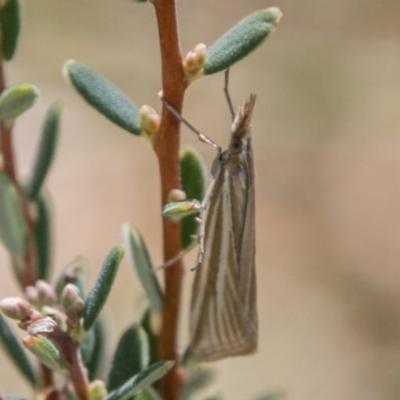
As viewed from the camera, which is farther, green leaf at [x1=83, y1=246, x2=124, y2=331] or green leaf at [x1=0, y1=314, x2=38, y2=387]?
green leaf at [x1=0, y1=314, x2=38, y2=387]

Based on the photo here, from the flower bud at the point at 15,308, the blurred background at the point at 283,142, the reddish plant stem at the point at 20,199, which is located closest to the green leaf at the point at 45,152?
the reddish plant stem at the point at 20,199

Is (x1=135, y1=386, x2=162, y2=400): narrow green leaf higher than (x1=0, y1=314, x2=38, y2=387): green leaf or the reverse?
the reverse

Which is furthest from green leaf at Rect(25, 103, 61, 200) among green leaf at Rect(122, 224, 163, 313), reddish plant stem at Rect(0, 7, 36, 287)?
green leaf at Rect(122, 224, 163, 313)

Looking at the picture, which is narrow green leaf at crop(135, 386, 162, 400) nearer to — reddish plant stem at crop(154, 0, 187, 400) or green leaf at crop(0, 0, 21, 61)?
reddish plant stem at crop(154, 0, 187, 400)

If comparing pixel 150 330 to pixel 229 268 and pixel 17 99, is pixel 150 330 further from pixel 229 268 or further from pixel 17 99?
pixel 17 99

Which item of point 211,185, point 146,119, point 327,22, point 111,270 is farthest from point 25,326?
point 327,22
